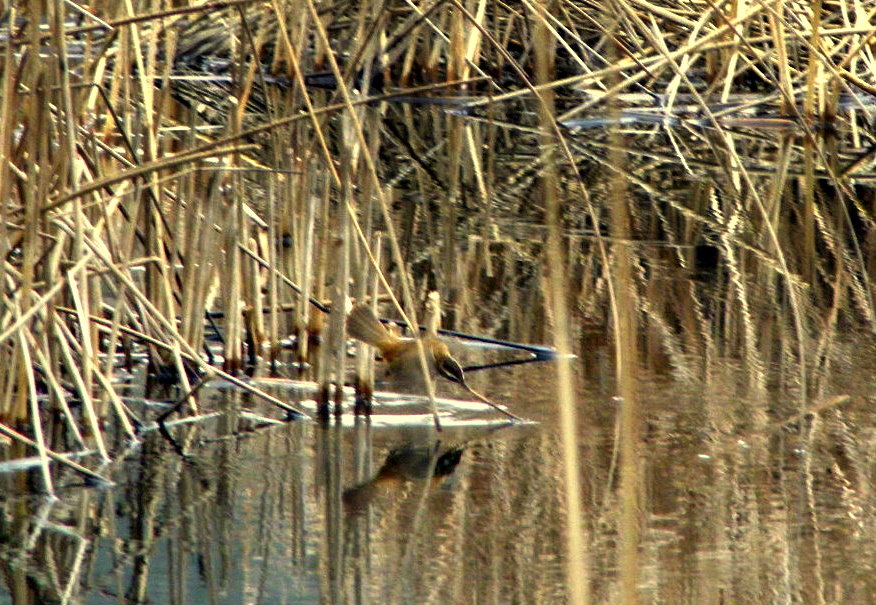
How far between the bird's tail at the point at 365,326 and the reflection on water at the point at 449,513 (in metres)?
0.17

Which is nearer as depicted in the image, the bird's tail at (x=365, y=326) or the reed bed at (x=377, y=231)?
the reed bed at (x=377, y=231)

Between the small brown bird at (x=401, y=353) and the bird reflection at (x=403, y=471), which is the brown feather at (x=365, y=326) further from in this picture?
the bird reflection at (x=403, y=471)

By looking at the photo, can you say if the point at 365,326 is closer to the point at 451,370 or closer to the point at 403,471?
the point at 451,370

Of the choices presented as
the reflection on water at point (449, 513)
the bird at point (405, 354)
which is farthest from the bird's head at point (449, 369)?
the reflection on water at point (449, 513)

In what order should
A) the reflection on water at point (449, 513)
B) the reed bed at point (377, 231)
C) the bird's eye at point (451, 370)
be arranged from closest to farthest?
the reflection on water at point (449, 513)
the reed bed at point (377, 231)
the bird's eye at point (451, 370)

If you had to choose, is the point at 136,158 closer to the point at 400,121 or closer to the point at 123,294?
the point at 123,294

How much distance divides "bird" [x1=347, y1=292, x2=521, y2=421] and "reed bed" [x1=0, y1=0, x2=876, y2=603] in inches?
2.8

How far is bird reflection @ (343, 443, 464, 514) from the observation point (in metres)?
2.77

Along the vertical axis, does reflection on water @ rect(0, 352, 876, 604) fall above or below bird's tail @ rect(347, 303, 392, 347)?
below

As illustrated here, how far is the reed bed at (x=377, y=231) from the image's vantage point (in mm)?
2695

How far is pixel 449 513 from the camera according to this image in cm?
269

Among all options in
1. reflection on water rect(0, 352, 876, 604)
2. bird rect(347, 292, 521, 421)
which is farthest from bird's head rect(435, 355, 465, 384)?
reflection on water rect(0, 352, 876, 604)

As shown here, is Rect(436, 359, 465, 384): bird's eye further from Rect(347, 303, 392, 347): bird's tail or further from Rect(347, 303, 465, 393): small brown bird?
Rect(347, 303, 392, 347): bird's tail

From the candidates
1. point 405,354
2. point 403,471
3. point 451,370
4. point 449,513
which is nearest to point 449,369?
point 451,370
